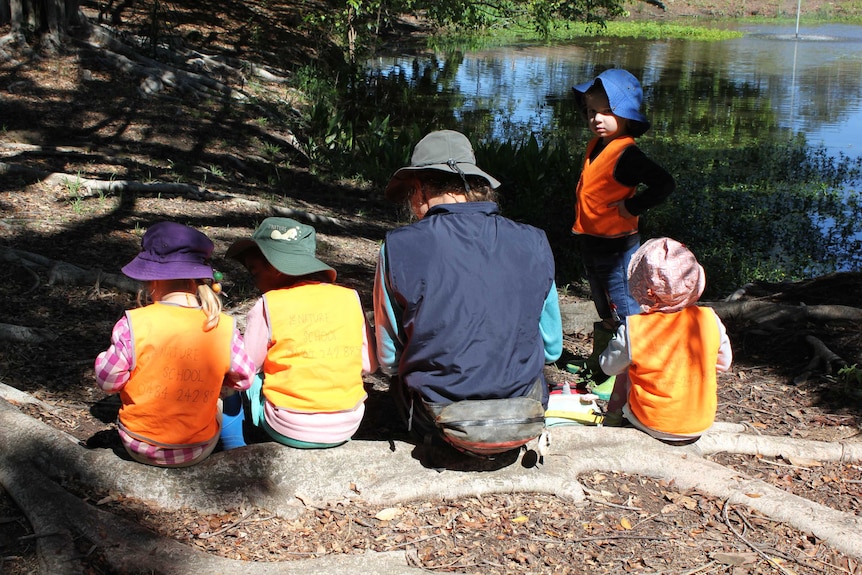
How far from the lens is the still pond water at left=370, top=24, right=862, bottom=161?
14023 mm

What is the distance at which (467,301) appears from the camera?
304cm

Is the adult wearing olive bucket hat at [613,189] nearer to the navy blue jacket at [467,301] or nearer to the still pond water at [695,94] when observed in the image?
the navy blue jacket at [467,301]

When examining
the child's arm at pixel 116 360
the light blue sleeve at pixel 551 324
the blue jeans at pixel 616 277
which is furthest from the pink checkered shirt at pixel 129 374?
the blue jeans at pixel 616 277

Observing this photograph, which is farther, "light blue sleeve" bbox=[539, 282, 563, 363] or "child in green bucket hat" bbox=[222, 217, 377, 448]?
"light blue sleeve" bbox=[539, 282, 563, 363]

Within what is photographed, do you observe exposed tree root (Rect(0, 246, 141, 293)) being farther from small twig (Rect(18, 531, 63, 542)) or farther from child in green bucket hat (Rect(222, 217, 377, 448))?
small twig (Rect(18, 531, 63, 542))

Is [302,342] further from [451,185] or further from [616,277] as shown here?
[616,277]

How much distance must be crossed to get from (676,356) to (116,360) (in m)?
2.08

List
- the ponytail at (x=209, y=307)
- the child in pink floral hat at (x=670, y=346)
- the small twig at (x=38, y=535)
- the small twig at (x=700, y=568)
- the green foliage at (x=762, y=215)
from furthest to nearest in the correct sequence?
the green foliage at (x=762, y=215)
the child in pink floral hat at (x=670, y=346)
the ponytail at (x=209, y=307)
the small twig at (x=700, y=568)
the small twig at (x=38, y=535)

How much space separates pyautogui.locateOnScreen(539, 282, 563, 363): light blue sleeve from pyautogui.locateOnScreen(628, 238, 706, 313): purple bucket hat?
38cm

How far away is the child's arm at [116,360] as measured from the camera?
2893mm

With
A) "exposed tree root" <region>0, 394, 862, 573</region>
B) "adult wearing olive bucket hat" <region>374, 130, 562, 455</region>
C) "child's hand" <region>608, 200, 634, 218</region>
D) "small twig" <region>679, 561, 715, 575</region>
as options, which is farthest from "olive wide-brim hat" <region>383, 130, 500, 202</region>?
"small twig" <region>679, 561, 715, 575</region>

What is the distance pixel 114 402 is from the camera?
3.92 m

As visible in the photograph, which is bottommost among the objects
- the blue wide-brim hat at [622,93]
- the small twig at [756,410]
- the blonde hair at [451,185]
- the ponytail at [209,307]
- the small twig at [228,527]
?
the small twig at [756,410]

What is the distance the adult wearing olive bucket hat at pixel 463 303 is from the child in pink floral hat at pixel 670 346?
0.42 m
